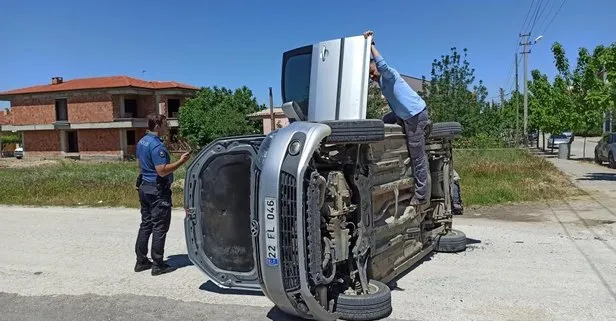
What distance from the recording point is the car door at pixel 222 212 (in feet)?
15.7

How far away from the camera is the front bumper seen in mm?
3707

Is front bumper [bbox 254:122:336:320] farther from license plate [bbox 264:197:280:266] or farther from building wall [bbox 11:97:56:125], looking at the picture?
building wall [bbox 11:97:56:125]

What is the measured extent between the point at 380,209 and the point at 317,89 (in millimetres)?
1255

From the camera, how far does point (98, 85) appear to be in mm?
51594

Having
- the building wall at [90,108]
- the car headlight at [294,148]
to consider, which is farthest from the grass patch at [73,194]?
the building wall at [90,108]

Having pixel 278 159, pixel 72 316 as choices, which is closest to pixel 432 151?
pixel 278 159

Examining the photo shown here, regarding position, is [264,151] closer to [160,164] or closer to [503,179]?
[160,164]

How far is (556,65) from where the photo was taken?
29.2 m

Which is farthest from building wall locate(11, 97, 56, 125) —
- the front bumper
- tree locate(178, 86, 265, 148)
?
the front bumper

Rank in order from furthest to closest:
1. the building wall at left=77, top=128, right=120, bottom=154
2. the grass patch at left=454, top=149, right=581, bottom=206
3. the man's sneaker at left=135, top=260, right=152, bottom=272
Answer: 1. the building wall at left=77, top=128, right=120, bottom=154
2. the grass patch at left=454, top=149, right=581, bottom=206
3. the man's sneaker at left=135, top=260, right=152, bottom=272

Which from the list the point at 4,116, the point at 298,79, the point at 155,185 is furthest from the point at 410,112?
the point at 4,116

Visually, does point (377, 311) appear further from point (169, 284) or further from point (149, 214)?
point (149, 214)

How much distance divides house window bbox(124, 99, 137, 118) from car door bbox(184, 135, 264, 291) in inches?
1981

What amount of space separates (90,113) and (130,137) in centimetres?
436
